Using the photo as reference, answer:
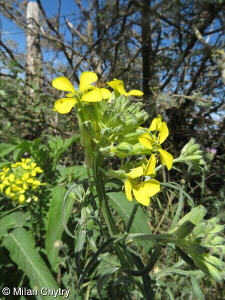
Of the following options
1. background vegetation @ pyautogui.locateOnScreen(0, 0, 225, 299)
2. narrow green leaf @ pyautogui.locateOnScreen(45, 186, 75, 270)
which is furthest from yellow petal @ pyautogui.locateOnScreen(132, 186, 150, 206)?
background vegetation @ pyautogui.locateOnScreen(0, 0, 225, 299)

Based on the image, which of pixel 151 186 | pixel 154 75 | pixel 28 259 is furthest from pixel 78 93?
pixel 154 75

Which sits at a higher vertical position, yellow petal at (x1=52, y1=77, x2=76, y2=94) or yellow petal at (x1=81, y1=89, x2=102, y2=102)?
yellow petal at (x1=52, y1=77, x2=76, y2=94)

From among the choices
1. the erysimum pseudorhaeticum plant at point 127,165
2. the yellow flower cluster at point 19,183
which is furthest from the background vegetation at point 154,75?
the erysimum pseudorhaeticum plant at point 127,165

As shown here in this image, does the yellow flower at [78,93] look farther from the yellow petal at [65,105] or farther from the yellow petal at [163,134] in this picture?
the yellow petal at [163,134]

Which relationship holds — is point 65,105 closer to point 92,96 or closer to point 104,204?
point 92,96

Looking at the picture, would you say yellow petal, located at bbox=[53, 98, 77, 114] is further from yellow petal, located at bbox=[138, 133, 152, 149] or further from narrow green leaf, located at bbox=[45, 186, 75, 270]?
narrow green leaf, located at bbox=[45, 186, 75, 270]

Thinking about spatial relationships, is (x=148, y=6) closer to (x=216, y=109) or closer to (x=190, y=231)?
(x=216, y=109)
